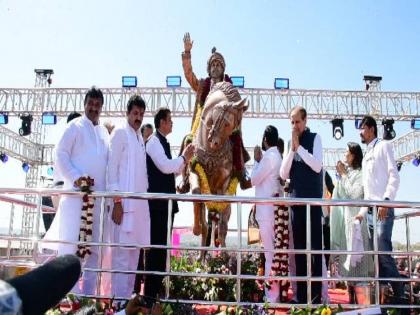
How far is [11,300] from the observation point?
2.64ft

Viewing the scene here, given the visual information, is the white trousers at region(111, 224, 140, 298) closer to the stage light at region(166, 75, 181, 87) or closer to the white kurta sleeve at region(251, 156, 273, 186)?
the white kurta sleeve at region(251, 156, 273, 186)

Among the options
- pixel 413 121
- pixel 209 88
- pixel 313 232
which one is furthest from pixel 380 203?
pixel 413 121

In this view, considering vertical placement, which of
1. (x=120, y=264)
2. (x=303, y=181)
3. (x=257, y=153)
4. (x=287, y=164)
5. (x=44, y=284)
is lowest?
(x=120, y=264)

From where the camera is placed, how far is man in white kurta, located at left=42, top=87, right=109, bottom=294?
12.4 feet

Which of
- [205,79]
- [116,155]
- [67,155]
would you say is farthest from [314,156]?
[205,79]

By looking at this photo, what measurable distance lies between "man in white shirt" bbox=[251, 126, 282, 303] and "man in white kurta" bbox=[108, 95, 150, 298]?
4.15 feet

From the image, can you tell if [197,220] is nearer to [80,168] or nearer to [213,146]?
[213,146]

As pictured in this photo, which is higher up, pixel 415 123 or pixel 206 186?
pixel 415 123

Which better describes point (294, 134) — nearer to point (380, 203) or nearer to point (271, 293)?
point (380, 203)

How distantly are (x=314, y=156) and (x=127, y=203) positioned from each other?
1.64 m

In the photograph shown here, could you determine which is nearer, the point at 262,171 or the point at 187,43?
the point at 262,171

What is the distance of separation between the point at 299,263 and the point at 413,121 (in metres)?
14.6

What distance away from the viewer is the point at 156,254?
12.9 feet

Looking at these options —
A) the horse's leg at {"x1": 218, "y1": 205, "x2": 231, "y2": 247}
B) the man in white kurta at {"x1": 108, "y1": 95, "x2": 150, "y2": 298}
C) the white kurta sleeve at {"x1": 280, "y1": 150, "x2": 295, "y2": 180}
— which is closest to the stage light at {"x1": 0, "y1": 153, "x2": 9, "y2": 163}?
the horse's leg at {"x1": 218, "y1": 205, "x2": 231, "y2": 247}
